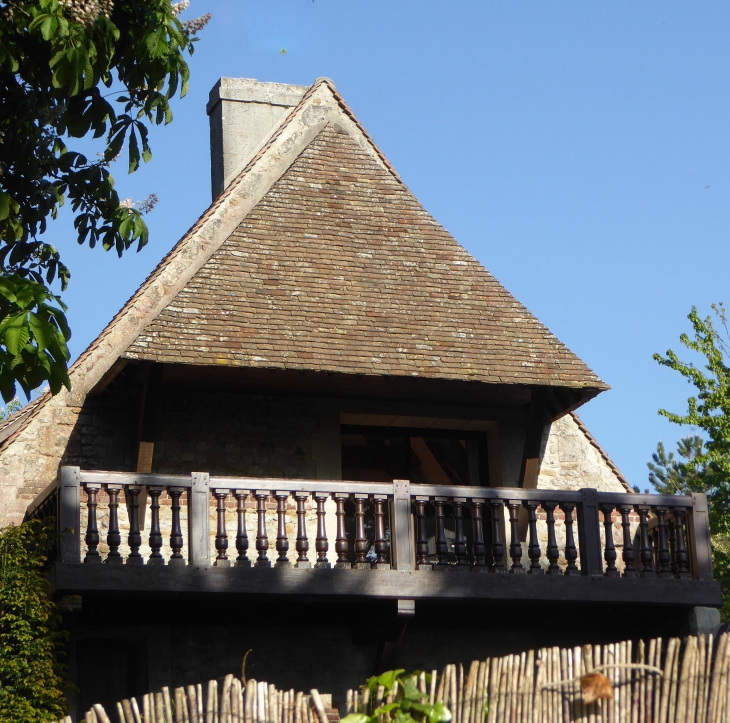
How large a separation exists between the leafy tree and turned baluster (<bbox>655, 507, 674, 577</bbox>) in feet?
19.1

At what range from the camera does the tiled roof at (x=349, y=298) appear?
13625 millimetres

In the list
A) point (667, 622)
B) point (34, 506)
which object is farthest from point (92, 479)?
point (667, 622)

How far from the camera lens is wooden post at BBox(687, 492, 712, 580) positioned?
13508mm

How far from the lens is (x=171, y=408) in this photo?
1432 cm

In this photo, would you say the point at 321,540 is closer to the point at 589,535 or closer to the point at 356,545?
the point at 356,545

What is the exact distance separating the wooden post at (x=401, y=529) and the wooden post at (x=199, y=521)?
1.74 meters

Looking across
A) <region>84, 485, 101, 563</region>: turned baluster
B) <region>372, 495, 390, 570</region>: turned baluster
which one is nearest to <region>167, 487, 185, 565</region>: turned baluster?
<region>84, 485, 101, 563</region>: turned baluster

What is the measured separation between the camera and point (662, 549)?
1345cm

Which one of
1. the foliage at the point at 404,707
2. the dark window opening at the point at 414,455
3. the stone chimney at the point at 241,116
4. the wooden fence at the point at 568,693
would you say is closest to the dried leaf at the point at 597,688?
the wooden fence at the point at 568,693

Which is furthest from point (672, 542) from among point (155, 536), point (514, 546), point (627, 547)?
point (155, 536)

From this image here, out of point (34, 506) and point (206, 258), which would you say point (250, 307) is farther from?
point (34, 506)

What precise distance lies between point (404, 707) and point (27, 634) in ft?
15.5

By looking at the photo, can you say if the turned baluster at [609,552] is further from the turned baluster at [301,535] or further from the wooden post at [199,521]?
the wooden post at [199,521]

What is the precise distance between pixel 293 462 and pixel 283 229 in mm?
2693
